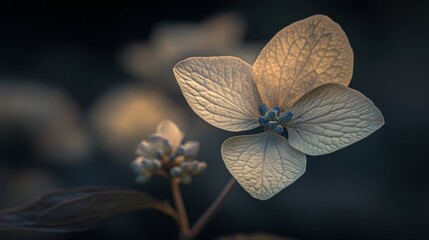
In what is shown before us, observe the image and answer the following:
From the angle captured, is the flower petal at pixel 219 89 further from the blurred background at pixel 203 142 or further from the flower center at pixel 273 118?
the blurred background at pixel 203 142

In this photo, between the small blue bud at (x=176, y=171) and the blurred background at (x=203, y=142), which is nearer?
the small blue bud at (x=176, y=171)

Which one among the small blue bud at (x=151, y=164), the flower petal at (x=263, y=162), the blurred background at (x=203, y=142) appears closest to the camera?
the flower petal at (x=263, y=162)

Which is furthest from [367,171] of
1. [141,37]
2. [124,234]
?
[141,37]

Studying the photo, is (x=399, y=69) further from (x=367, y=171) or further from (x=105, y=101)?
(x=105, y=101)

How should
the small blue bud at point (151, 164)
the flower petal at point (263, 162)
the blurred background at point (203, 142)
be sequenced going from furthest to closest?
the blurred background at point (203, 142), the small blue bud at point (151, 164), the flower petal at point (263, 162)

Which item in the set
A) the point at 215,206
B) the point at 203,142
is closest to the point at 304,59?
the point at 215,206

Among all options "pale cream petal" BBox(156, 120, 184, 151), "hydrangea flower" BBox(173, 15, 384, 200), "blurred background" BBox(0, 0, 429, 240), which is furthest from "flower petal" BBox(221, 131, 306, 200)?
"blurred background" BBox(0, 0, 429, 240)

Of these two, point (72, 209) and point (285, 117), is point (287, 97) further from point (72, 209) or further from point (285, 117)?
point (72, 209)

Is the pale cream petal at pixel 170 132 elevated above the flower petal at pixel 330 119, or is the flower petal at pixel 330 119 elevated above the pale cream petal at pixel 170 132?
the flower petal at pixel 330 119

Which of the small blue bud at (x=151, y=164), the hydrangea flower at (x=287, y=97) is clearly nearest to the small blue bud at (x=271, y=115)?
the hydrangea flower at (x=287, y=97)
